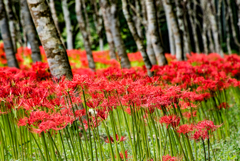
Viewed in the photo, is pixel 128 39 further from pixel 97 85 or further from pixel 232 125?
pixel 97 85

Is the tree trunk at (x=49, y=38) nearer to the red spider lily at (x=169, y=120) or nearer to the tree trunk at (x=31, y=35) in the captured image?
the red spider lily at (x=169, y=120)

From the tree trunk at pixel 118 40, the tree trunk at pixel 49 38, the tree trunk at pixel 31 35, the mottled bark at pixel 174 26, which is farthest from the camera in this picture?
the mottled bark at pixel 174 26

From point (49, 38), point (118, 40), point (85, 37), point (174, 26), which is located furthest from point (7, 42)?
point (174, 26)

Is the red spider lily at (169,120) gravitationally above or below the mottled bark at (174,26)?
below

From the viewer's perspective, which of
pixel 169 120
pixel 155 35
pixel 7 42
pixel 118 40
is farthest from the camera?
pixel 118 40

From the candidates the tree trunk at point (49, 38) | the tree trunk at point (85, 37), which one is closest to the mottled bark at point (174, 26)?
the tree trunk at point (85, 37)

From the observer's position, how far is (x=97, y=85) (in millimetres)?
2637

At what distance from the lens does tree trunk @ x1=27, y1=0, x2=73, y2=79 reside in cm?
404

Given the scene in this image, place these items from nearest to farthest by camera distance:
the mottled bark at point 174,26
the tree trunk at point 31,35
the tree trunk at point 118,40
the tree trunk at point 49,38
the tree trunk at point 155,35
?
1. the tree trunk at point 49,38
2. the tree trunk at point 31,35
3. the tree trunk at point 155,35
4. the tree trunk at point 118,40
5. the mottled bark at point 174,26

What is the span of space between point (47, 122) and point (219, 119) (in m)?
3.45

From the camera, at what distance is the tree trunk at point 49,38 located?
159 inches

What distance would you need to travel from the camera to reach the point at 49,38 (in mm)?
4082

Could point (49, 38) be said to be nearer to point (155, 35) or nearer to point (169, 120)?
point (169, 120)

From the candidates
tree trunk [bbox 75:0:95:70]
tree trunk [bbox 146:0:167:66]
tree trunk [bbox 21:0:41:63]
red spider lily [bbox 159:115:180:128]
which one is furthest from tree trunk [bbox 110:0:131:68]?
red spider lily [bbox 159:115:180:128]
